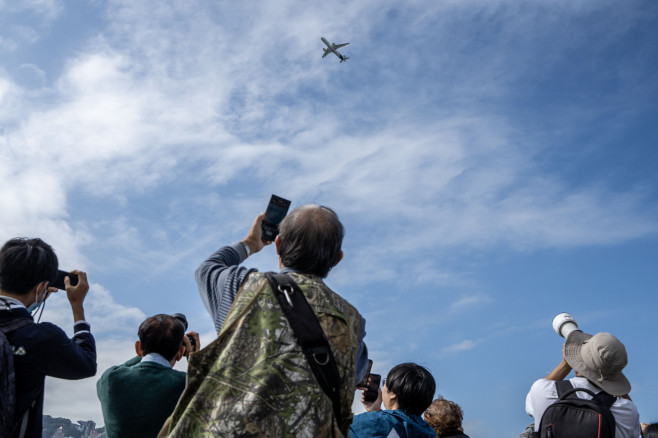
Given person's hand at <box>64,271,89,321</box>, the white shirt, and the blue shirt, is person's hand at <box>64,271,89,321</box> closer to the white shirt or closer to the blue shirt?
the blue shirt

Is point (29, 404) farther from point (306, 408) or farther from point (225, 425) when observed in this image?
point (306, 408)

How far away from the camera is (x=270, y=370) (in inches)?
126

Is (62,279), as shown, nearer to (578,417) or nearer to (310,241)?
(310,241)

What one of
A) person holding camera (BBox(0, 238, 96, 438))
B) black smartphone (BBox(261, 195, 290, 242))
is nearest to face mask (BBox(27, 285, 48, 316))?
person holding camera (BBox(0, 238, 96, 438))

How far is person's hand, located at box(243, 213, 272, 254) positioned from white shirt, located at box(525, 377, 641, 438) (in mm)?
3560

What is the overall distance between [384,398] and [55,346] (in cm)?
335

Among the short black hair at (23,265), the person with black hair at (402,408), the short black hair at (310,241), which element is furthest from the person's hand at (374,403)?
the short black hair at (23,265)

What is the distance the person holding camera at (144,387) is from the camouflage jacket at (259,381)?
1.77m

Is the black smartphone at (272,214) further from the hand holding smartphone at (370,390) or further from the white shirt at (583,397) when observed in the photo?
the white shirt at (583,397)

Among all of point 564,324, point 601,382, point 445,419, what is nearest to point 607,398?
point 601,382

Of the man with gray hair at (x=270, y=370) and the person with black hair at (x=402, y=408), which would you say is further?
the person with black hair at (x=402, y=408)

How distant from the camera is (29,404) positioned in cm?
434

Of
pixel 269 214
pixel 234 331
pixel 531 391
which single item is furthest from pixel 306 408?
pixel 531 391

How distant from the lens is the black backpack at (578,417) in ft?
18.4
